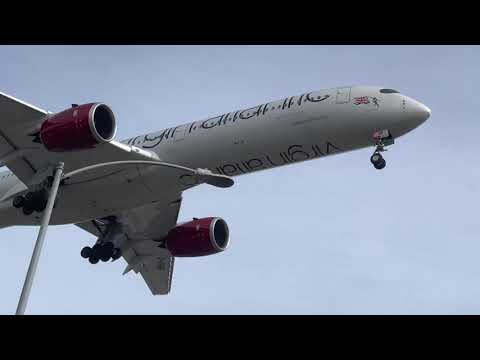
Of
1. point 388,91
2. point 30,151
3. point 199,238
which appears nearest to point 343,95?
point 388,91

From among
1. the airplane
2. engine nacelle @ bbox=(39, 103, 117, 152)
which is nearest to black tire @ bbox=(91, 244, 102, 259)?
the airplane

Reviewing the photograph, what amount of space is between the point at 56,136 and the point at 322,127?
40.8 feet

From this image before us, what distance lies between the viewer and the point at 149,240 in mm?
44000

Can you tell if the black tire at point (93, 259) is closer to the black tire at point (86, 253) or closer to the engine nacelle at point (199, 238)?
the black tire at point (86, 253)

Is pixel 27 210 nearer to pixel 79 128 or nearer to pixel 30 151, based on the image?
pixel 30 151

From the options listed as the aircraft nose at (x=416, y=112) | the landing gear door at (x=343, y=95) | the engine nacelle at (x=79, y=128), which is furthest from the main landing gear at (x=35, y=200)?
the aircraft nose at (x=416, y=112)

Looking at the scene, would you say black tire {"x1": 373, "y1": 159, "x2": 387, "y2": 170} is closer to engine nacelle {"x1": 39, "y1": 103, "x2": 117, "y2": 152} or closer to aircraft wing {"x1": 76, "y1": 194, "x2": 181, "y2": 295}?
aircraft wing {"x1": 76, "y1": 194, "x2": 181, "y2": 295}

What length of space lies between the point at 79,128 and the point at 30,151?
455 centimetres

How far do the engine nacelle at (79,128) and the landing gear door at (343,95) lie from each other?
10.8 meters

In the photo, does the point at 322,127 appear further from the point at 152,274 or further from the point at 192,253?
the point at 152,274

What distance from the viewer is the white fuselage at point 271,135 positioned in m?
34.0

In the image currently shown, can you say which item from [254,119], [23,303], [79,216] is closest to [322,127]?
[254,119]

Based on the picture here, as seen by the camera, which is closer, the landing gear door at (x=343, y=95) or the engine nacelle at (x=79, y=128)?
the engine nacelle at (x=79, y=128)
